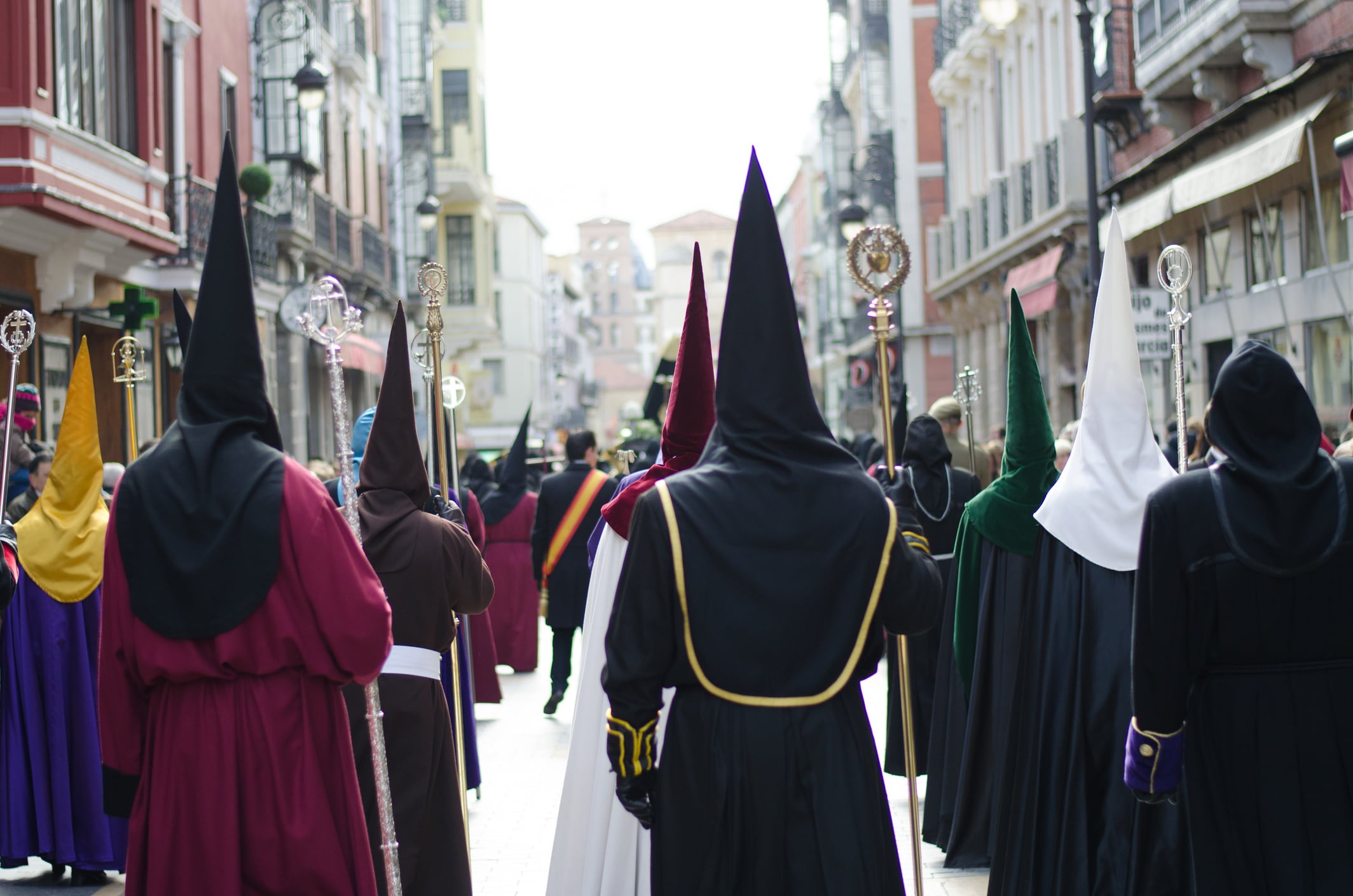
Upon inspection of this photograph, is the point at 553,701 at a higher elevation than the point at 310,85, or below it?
below

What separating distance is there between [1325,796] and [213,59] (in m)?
21.6

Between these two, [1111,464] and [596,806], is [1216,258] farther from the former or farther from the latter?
[596,806]

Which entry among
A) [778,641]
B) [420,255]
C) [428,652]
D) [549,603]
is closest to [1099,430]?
[778,641]

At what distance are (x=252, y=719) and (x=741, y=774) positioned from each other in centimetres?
138

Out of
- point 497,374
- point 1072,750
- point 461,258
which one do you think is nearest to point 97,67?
point 1072,750

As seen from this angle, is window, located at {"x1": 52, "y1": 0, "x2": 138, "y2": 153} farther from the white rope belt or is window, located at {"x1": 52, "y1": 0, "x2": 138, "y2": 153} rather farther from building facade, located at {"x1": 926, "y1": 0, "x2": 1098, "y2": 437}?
building facade, located at {"x1": 926, "y1": 0, "x2": 1098, "y2": 437}

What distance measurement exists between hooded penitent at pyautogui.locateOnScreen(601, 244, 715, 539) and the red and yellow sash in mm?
6692

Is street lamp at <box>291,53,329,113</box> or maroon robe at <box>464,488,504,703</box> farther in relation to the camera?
street lamp at <box>291,53,329,113</box>

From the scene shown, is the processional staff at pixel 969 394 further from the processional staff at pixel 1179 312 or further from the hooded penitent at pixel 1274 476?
the hooded penitent at pixel 1274 476

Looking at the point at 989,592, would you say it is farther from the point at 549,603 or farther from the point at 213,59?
the point at 213,59

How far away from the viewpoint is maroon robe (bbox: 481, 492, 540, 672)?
13945 mm

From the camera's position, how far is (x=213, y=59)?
23.0 metres

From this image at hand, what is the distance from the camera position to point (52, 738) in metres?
7.19

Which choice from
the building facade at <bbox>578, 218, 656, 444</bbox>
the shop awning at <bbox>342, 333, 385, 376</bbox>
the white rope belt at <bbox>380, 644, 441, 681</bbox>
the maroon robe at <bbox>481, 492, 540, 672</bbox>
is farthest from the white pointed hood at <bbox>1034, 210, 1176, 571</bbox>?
the building facade at <bbox>578, 218, 656, 444</bbox>
